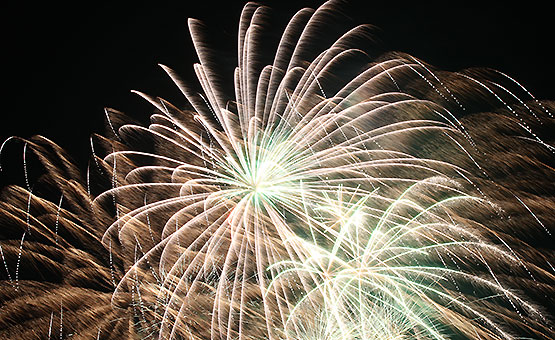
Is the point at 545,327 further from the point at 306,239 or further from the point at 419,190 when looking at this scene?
the point at 306,239

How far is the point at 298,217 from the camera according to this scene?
6.16 metres

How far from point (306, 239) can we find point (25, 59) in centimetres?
649

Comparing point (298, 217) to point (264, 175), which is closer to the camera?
point (264, 175)

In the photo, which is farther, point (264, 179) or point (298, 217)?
point (298, 217)

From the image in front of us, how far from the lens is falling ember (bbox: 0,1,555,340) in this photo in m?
5.20

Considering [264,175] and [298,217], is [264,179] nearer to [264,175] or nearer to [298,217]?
[264,175]

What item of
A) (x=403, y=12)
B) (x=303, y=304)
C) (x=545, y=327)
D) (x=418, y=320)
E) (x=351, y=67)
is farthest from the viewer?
(x=403, y=12)

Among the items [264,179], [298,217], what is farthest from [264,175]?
[298,217]

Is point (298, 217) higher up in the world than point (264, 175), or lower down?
lower down

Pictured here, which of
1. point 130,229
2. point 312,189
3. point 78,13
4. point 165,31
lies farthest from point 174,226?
point 78,13

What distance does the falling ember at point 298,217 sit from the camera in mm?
5199

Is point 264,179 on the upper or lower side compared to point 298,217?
upper

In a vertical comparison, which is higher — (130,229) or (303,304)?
(130,229)

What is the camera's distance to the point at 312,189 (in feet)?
18.2
